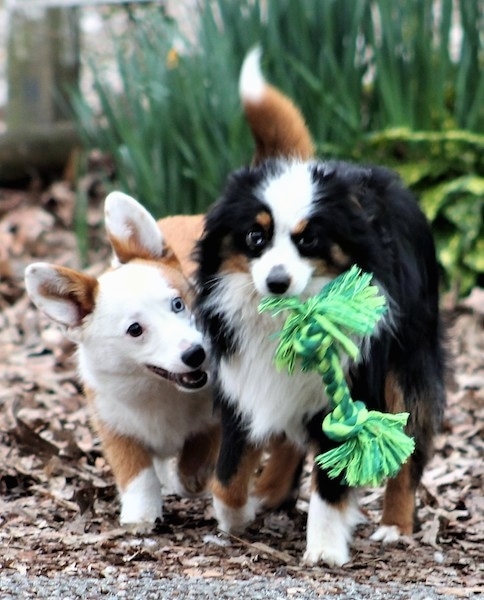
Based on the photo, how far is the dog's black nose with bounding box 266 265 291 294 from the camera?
325 cm

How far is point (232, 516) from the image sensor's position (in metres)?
3.89

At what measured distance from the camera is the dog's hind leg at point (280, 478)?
4273 millimetres

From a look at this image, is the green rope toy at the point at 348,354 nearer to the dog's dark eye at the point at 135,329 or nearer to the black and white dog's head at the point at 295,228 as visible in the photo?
the black and white dog's head at the point at 295,228

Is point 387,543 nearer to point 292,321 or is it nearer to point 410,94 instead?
point 292,321

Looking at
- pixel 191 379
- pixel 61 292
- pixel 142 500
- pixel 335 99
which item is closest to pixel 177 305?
pixel 191 379

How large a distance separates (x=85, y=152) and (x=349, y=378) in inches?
168

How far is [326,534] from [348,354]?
0.63 meters

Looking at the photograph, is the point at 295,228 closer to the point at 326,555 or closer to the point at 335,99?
the point at 326,555

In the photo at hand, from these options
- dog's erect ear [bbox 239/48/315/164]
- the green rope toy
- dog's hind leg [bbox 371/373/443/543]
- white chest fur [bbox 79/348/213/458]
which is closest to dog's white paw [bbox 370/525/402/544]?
dog's hind leg [bbox 371/373/443/543]

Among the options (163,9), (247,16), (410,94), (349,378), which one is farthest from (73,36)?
(349,378)

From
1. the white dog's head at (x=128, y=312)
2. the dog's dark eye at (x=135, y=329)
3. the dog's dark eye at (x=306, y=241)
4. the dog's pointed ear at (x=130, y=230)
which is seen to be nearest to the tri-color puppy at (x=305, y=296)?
the dog's dark eye at (x=306, y=241)

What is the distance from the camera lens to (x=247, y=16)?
6.70 metres

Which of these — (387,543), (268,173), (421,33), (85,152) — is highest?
(421,33)

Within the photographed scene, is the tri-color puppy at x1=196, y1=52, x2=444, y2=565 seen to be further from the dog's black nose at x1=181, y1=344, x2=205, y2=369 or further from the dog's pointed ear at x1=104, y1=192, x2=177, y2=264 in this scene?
the dog's pointed ear at x1=104, y1=192, x2=177, y2=264
